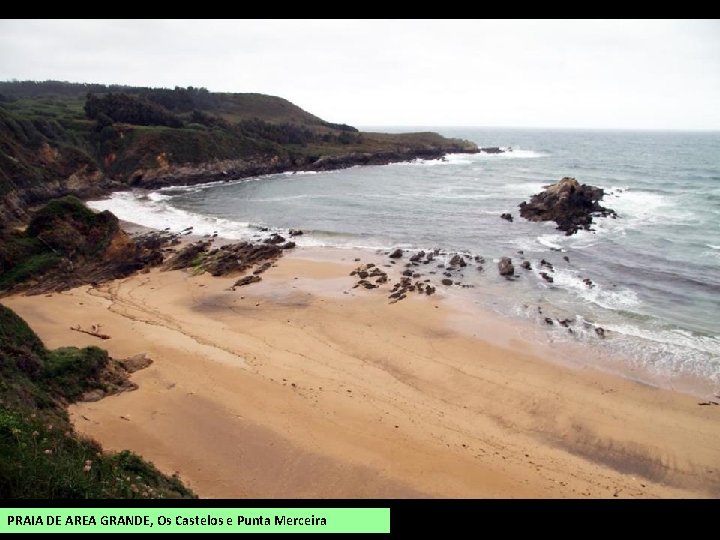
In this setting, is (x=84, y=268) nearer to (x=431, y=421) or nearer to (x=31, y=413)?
(x=31, y=413)

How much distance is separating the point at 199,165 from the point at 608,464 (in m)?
65.4

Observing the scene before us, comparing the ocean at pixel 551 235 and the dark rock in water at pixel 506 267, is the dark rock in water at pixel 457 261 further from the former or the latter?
the dark rock in water at pixel 506 267

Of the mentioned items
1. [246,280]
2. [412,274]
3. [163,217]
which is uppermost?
[163,217]

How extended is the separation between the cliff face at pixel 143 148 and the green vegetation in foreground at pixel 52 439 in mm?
20224

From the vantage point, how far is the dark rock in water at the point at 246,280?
2605 centimetres

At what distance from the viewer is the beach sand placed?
11.5m

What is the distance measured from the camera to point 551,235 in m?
37.8

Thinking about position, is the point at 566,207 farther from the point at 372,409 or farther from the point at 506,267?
the point at 372,409

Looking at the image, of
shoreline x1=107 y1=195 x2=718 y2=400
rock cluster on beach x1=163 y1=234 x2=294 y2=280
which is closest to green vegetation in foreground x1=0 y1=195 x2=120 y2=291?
rock cluster on beach x1=163 y1=234 x2=294 y2=280

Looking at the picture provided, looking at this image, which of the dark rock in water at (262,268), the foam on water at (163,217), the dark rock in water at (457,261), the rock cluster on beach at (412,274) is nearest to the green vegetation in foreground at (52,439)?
the dark rock in water at (262,268)

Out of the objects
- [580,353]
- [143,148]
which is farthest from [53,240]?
[143,148]

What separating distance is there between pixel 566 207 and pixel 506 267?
18398 millimetres

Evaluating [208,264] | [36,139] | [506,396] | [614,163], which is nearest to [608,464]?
[506,396]

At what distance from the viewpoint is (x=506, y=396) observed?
15.9m
